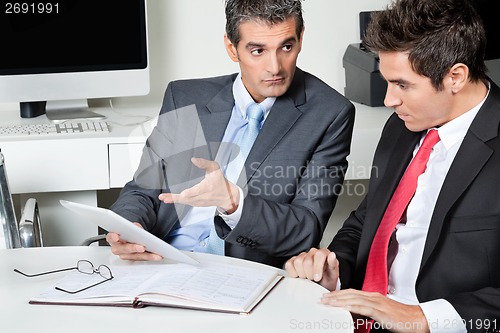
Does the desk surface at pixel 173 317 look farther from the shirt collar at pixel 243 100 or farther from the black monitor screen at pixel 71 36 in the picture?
the black monitor screen at pixel 71 36

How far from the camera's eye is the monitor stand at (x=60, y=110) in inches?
132

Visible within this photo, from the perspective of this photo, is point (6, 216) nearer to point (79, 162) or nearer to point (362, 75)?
point (79, 162)

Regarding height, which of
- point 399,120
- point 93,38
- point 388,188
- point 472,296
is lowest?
point 472,296

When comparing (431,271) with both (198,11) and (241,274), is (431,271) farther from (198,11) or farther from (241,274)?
(198,11)

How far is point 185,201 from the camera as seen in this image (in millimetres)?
1948

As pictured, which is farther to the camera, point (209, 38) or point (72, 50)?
point (209, 38)

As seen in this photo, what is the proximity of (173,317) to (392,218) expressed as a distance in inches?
25.8

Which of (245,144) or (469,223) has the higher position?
(245,144)

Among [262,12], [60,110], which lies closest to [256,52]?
[262,12]

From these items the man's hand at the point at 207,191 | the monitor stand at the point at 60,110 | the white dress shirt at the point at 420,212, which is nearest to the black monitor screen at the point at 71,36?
the monitor stand at the point at 60,110

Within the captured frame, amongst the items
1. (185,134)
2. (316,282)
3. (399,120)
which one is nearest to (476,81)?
(399,120)

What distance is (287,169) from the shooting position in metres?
2.41

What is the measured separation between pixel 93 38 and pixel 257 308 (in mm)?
1878

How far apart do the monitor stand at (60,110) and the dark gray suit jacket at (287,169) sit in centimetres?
90
